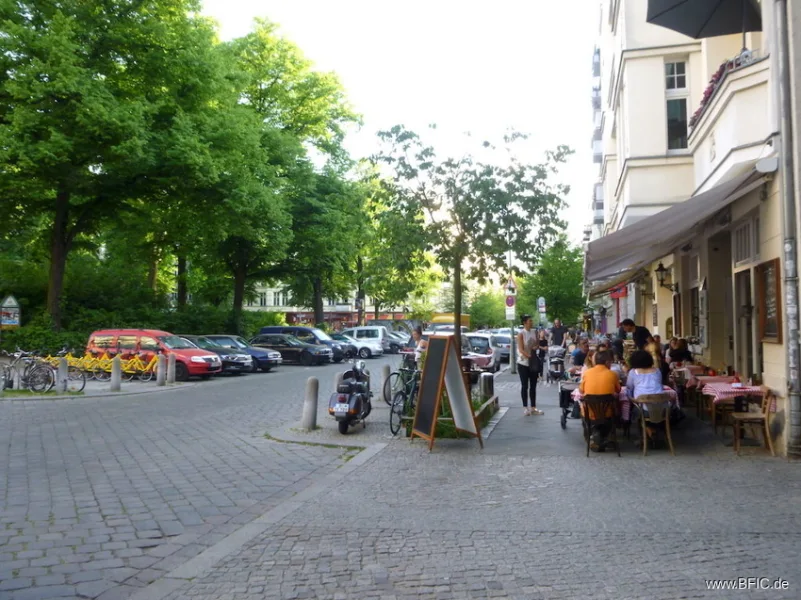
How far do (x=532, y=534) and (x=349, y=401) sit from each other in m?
6.30

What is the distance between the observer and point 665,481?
27.7 ft

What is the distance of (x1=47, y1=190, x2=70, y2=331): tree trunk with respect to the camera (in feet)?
91.2

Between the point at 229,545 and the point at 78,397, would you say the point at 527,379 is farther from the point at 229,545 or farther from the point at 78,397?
the point at 78,397

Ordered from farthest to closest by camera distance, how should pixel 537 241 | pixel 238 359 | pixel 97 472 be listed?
pixel 238 359 < pixel 537 241 < pixel 97 472

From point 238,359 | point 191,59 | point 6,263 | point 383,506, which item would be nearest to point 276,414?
point 383,506

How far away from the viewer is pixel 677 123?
18094mm

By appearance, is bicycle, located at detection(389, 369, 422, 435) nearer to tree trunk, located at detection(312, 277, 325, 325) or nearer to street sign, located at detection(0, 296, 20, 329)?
street sign, located at detection(0, 296, 20, 329)

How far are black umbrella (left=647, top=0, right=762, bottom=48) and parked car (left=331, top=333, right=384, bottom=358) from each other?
103ft

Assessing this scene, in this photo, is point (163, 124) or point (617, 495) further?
point (163, 124)

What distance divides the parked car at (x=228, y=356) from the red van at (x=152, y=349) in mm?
1797

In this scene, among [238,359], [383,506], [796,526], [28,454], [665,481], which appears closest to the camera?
[796,526]

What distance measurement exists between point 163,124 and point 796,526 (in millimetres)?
24697

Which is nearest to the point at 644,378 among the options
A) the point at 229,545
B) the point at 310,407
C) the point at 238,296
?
the point at 310,407

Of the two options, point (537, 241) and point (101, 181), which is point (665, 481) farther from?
point (101, 181)
